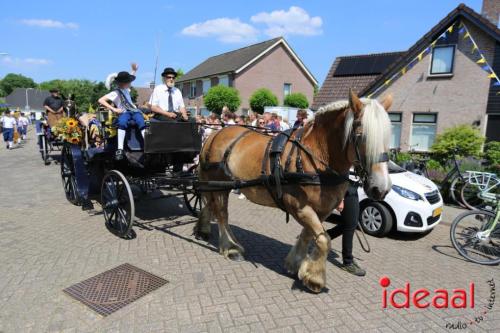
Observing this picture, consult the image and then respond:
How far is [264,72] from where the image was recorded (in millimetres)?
35594

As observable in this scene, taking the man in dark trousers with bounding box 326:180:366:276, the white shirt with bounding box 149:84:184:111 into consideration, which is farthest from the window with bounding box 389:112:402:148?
the white shirt with bounding box 149:84:184:111

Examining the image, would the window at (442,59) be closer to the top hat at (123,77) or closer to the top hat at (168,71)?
A: the top hat at (168,71)

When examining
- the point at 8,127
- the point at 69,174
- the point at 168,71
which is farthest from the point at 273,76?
the point at 168,71

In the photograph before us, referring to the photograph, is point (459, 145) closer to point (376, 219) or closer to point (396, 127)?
point (396, 127)

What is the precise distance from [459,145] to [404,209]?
20.0 feet

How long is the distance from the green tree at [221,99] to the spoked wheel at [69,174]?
24681 millimetres

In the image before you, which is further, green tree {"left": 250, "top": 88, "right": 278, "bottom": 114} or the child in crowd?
green tree {"left": 250, "top": 88, "right": 278, "bottom": 114}

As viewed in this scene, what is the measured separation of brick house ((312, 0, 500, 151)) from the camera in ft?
43.9

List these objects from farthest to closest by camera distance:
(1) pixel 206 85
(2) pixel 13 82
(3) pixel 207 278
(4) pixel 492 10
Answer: (2) pixel 13 82
(1) pixel 206 85
(4) pixel 492 10
(3) pixel 207 278

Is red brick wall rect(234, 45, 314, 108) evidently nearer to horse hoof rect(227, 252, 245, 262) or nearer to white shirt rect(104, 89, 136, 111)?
white shirt rect(104, 89, 136, 111)

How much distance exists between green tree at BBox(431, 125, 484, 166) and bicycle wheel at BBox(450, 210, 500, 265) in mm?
5557

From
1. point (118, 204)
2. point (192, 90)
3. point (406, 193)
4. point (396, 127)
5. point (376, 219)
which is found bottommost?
point (376, 219)

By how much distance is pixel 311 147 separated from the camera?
3.62m

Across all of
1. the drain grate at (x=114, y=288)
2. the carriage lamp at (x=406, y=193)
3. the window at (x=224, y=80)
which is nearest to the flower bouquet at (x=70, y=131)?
the drain grate at (x=114, y=288)
